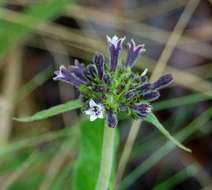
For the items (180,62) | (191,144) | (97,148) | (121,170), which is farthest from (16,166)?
(180,62)

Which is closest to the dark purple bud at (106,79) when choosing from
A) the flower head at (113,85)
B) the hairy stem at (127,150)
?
the flower head at (113,85)

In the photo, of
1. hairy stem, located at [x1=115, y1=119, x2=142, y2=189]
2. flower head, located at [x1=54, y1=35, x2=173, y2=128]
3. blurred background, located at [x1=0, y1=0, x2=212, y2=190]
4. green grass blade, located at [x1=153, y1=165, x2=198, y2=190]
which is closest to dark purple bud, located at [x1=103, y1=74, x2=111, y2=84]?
flower head, located at [x1=54, y1=35, x2=173, y2=128]

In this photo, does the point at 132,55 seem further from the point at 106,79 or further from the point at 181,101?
the point at 181,101

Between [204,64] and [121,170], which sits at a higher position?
[204,64]

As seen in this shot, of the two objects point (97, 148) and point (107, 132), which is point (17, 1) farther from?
point (107, 132)

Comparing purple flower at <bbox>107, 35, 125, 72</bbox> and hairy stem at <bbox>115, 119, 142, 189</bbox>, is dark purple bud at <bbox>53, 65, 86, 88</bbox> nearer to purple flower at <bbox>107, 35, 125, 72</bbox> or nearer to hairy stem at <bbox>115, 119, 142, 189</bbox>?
purple flower at <bbox>107, 35, 125, 72</bbox>

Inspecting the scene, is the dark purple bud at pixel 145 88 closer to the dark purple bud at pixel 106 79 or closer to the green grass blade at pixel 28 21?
the dark purple bud at pixel 106 79

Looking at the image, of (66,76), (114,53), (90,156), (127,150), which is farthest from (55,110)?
(127,150)
